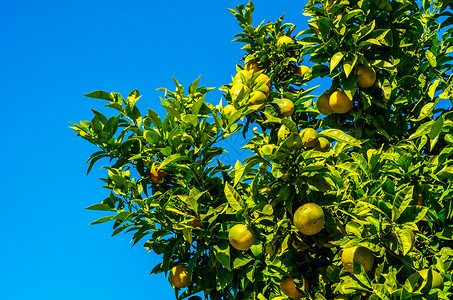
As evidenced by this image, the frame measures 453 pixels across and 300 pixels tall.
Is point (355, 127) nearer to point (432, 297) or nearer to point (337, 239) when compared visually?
point (337, 239)

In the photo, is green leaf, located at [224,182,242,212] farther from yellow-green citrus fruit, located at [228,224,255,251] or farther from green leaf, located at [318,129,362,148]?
green leaf, located at [318,129,362,148]

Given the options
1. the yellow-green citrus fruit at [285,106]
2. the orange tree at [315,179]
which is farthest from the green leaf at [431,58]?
the yellow-green citrus fruit at [285,106]

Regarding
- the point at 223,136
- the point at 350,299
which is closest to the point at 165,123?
the point at 223,136

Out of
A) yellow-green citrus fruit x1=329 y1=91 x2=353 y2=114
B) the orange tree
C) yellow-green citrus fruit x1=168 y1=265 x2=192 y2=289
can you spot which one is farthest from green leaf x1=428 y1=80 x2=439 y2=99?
yellow-green citrus fruit x1=168 y1=265 x2=192 y2=289

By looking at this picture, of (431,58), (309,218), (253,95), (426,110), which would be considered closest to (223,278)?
(309,218)

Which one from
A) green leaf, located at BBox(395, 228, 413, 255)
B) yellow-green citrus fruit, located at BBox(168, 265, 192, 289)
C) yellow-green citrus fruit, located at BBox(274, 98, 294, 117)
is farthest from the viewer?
yellow-green citrus fruit, located at BBox(274, 98, 294, 117)

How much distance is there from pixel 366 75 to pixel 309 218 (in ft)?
5.04

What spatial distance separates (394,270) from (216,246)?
4.06 ft

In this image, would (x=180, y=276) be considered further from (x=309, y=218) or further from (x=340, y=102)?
(x=340, y=102)

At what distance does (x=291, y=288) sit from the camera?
11.0 feet

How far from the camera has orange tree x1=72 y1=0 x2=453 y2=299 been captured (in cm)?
302

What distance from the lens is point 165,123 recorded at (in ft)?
12.0

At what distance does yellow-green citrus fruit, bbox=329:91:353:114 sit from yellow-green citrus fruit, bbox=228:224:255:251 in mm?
1407

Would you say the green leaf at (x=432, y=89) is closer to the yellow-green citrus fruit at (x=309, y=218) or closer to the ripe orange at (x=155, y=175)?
the yellow-green citrus fruit at (x=309, y=218)
